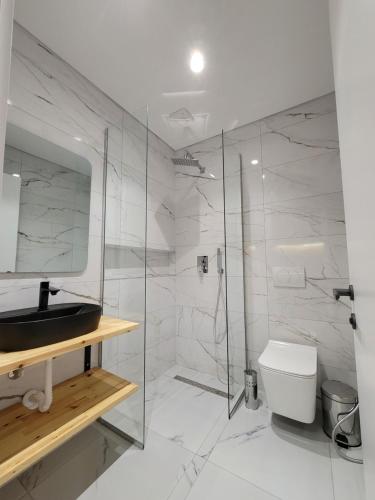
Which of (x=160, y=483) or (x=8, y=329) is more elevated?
(x=8, y=329)

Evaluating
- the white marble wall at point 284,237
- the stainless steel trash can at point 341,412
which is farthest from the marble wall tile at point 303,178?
the stainless steel trash can at point 341,412

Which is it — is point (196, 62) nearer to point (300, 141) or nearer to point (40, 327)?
point (300, 141)

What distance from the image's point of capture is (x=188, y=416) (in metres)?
1.67

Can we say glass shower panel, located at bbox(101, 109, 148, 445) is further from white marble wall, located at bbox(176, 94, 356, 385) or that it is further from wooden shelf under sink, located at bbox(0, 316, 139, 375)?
white marble wall, located at bbox(176, 94, 356, 385)

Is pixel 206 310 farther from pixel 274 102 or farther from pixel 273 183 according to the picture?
pixel 274 102

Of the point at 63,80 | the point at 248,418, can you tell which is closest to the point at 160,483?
the point at 248,418

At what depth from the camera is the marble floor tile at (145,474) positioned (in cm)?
111

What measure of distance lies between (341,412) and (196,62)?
251cm

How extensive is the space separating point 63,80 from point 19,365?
1703mm

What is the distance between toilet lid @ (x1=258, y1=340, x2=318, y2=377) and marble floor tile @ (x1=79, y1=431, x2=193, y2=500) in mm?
763

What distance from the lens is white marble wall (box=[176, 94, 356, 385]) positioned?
1.72 meters

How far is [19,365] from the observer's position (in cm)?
79

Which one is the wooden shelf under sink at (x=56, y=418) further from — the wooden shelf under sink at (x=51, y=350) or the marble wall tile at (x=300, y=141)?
the marble wall tile at (x=300, y=141)

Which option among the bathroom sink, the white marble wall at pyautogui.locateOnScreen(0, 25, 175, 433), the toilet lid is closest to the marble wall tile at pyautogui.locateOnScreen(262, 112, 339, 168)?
the white marble wall at pyautogui.locateOnScreen(0, 25, 175, 433)
